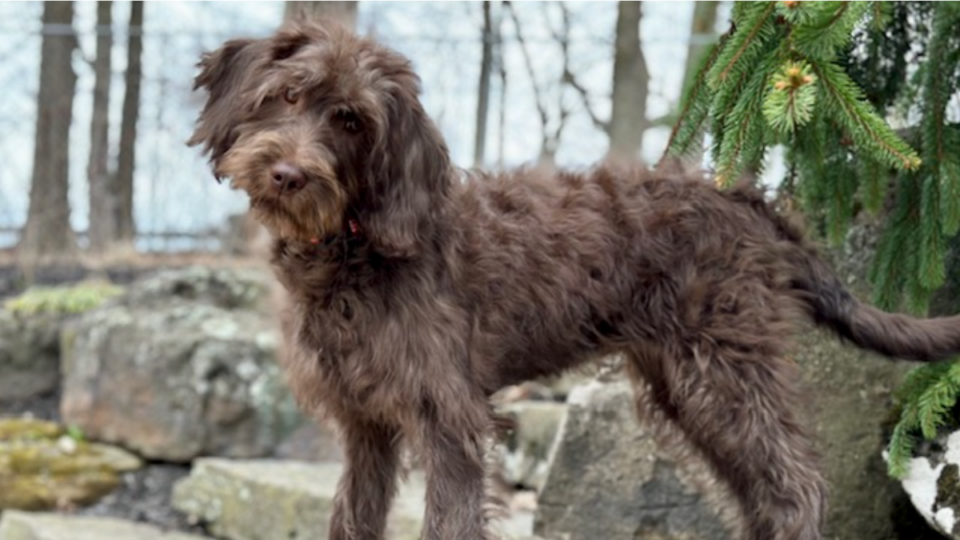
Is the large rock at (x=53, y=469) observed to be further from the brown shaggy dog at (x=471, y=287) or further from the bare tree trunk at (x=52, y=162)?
the brown shaggy dog at (x=471, y=287)

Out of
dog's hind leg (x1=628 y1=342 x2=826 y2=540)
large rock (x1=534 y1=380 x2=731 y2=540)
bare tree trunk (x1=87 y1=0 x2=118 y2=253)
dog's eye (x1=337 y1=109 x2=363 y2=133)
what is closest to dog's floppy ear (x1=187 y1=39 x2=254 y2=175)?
dog's eye (x1=337 y1=109 x2=363 y2=133)

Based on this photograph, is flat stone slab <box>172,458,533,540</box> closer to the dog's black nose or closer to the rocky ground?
the rocky ground

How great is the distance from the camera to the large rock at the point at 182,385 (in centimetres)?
782

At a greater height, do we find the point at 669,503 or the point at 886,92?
the point at 886,92

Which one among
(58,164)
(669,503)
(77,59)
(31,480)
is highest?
(77,59)

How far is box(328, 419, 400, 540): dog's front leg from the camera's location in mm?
4559

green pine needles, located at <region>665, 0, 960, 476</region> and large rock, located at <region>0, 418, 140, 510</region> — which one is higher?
green pine needles, located at <region>665, 0, 960, 476</region>

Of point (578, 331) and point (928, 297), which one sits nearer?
point (578, 331)

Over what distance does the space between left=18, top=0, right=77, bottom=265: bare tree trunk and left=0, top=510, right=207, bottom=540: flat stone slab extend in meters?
4.04

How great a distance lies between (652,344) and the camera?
15.0ft

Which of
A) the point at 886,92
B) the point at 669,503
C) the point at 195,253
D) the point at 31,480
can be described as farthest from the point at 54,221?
the point at 886,92

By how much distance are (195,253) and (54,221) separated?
1.16 meters

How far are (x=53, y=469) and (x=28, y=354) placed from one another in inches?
57.2

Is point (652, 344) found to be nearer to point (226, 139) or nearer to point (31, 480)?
point (226, 139)
